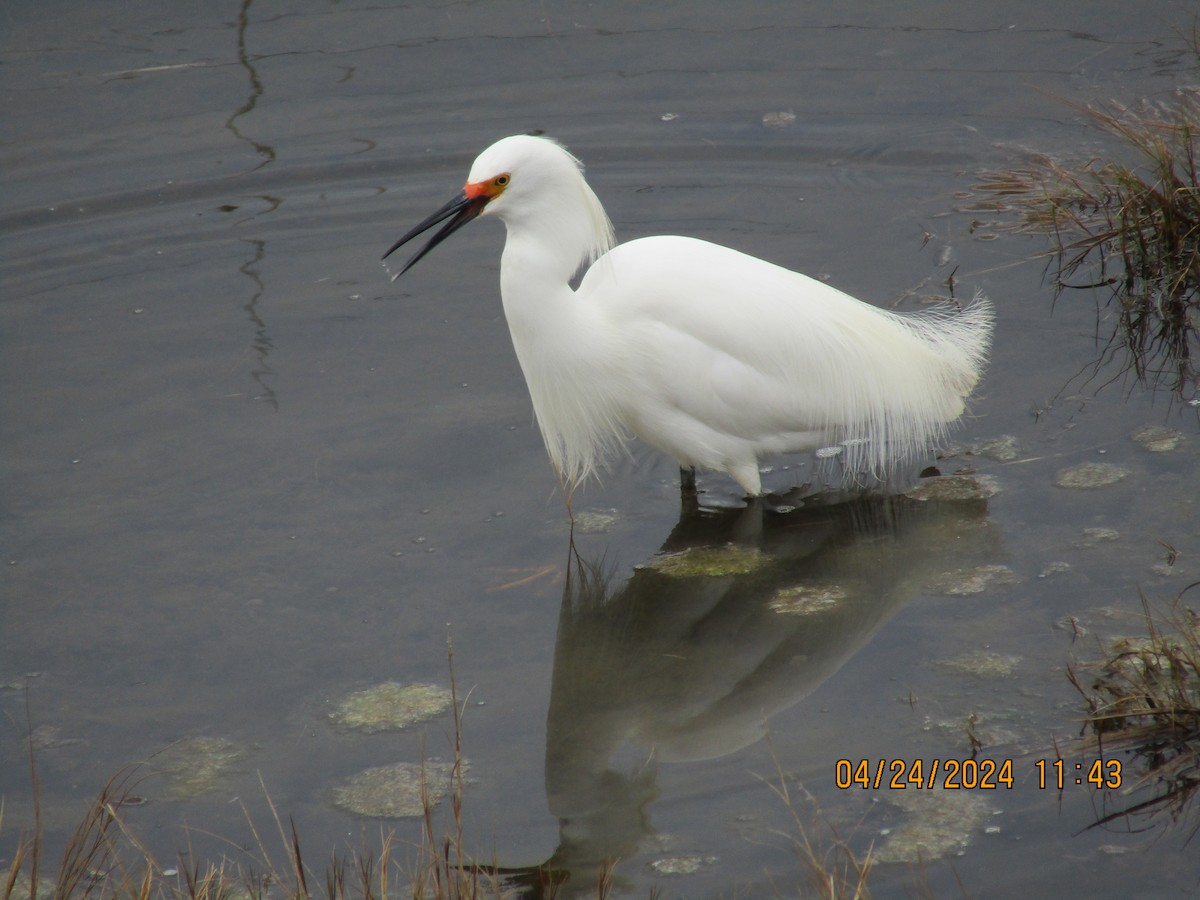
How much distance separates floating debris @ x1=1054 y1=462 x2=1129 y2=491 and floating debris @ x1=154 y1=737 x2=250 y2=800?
8.00ft

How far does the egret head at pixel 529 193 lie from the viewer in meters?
3.51

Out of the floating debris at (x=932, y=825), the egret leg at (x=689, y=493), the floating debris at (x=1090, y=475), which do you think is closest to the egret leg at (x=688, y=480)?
the egret leg at (x=689, y=493)

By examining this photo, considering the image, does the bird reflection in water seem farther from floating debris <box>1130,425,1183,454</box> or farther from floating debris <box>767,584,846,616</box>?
floating debris <box>1130,425,1183,454</box>

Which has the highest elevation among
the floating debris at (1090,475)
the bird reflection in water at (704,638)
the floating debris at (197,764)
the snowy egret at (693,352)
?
the snowy egret at (693,352)

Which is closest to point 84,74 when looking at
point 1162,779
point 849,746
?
point 849,746

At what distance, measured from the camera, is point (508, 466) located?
427 cm

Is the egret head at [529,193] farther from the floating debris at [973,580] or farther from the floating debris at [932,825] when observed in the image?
the floating debris at [932,825]

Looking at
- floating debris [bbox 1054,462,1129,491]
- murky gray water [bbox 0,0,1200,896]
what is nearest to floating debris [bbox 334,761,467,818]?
murky gray water [bbox 0,0,1200,896]

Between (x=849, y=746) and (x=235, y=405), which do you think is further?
(x=235, y=405)

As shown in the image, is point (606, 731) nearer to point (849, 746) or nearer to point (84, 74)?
point (849, 746)

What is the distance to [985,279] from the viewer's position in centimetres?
498

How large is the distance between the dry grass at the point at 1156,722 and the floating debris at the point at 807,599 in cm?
81

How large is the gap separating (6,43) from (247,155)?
6.10 feet

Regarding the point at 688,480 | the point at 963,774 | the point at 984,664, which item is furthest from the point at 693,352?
the point at 963,774
